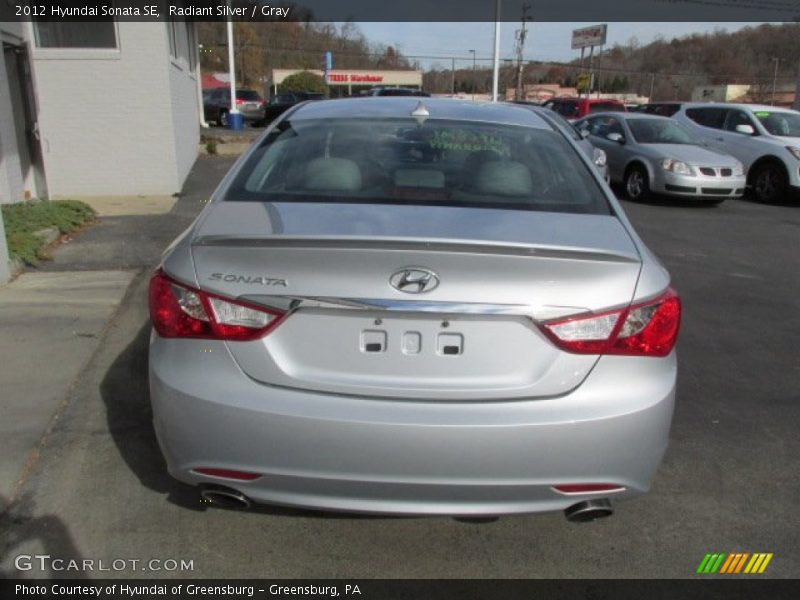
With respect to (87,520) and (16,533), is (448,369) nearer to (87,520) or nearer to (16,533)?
(87,520)

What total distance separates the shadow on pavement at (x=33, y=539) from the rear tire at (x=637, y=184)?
11247 mm

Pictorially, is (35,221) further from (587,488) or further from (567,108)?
(567,108)

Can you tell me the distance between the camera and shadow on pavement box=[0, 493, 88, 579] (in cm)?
260

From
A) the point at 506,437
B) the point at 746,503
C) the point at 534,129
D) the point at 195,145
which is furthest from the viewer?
the point at 195,145

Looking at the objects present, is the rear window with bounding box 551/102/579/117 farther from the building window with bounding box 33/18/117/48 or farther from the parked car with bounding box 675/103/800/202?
the building window with bounding box 33/18/117/48

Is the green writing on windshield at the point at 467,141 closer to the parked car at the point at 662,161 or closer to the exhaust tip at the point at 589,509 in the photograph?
the exhaust tip at the point at 589,509

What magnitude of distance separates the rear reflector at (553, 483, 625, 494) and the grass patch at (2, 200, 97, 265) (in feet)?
18.5

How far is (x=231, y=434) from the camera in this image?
90.3 inches

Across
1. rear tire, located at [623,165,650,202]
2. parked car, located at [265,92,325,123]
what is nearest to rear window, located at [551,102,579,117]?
rear tire, located at [623,165,650,202]

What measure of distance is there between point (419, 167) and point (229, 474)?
1.54 metres

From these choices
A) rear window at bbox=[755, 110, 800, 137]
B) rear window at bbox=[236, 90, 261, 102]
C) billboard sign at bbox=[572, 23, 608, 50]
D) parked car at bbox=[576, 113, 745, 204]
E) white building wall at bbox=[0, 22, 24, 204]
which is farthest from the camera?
billboard sign at bbox=[572, 23, 608, 50]

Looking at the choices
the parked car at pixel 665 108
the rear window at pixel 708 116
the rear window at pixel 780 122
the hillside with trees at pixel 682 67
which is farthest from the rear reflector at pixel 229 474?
the hillside with trees at pixel 682 67

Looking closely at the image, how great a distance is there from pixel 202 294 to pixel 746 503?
2459 millimetres
